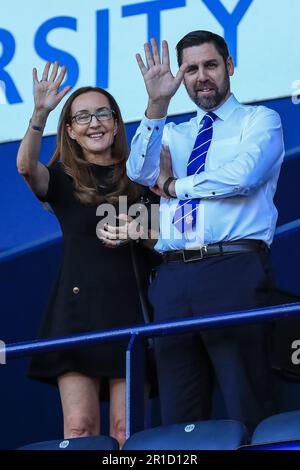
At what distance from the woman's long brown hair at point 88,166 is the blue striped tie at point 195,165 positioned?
244 millimetres

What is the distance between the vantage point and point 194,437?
3680mm

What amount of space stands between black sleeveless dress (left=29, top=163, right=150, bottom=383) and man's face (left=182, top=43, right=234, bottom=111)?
0.52 meters

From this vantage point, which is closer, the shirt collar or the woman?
the woman

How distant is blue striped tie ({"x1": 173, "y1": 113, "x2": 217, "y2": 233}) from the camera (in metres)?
4.18

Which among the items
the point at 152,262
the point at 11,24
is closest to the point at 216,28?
the point at 11,24

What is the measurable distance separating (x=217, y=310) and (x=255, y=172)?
0.46 metres

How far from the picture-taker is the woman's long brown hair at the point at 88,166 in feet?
14.4

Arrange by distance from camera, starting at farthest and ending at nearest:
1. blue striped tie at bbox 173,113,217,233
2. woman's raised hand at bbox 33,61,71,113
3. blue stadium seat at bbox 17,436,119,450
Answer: woman's raised hand at bbox 33,61,71,113
blue striped tie at bbox 173,113,217,233
blue stadium seat at bbox 17,436,119,450

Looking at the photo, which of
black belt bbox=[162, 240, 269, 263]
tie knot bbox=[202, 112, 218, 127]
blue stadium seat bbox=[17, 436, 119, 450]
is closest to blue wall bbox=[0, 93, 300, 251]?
tie knot bbox=[202, 112, 218, 127]

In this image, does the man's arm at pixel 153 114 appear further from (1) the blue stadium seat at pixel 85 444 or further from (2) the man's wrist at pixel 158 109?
(1) the blue stadium seat at pixel 85 444

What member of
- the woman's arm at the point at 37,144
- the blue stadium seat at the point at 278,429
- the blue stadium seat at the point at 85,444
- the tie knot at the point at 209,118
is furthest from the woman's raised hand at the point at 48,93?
the blue stadium seat at the point at 278,429

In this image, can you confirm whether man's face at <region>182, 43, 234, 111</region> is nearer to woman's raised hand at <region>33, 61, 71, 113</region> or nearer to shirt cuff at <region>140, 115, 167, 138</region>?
shirt cuff at <region>140, 115, 167, 138</region>

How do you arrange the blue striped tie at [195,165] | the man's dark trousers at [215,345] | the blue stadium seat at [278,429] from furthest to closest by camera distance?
the blue striped tie at [195,165] → the man's dark trousers at [215,345] → the blue stadium seat at [278,429]

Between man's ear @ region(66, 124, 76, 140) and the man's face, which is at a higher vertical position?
the man's face
